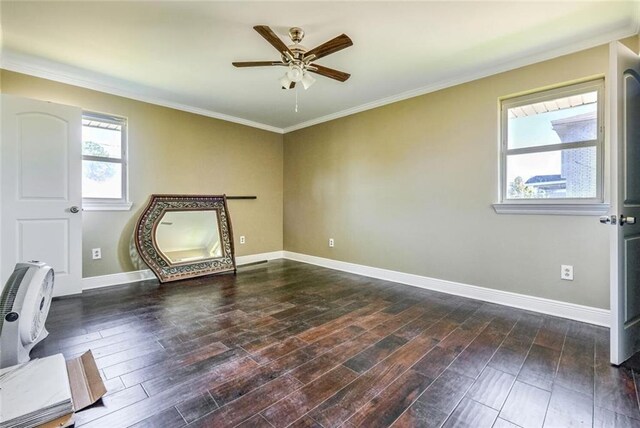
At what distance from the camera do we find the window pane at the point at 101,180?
337cm

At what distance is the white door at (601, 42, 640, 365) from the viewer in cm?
176

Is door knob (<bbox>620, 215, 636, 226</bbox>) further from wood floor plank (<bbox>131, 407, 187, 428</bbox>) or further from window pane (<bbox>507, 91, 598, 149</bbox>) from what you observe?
wood floor plank (<bbox>131, 407, 187, 428</bbox>)

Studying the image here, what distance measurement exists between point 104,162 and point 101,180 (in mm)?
226

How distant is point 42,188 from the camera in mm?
2912

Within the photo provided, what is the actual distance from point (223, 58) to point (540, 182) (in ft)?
10.7

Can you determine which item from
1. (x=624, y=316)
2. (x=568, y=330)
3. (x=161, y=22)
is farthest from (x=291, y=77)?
(x=568, y=330)

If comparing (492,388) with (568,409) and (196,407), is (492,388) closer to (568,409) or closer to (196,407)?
(568,409)

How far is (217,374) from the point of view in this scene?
1675 millimetres

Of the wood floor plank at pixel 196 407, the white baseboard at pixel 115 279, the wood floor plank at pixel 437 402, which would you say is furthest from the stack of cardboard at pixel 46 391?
the white baseboard at pixel 115 279

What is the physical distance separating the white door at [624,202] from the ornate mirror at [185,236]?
3.95 metres

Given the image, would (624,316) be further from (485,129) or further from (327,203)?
(327,203)

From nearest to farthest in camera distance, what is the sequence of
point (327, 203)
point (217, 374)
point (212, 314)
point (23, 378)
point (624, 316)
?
1. point (23, 378)
2. point (217, 374)
3. point (624, 316)
4. point (212, 314)
5. point (327, 203)

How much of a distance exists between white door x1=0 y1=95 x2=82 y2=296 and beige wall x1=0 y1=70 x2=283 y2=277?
0.93 ft

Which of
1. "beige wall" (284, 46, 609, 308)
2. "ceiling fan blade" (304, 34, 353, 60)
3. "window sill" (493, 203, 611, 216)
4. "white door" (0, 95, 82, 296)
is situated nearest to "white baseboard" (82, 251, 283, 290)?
"white door" (0, 95, 82, 296)
